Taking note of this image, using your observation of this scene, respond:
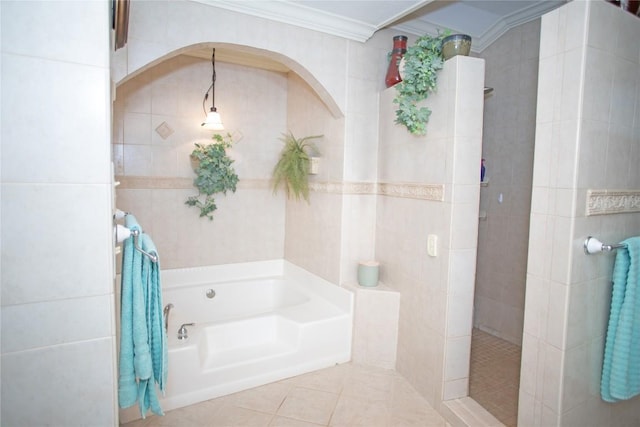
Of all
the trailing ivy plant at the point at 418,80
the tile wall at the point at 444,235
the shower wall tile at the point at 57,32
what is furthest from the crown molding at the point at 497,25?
the shower wall tile at the point at 57,32

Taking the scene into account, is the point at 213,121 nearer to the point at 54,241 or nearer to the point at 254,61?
the point at 254,61

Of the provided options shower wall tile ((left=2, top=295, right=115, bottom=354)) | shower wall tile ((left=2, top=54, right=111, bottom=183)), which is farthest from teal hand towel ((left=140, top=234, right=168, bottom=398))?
shower wall tile ((left=2, top=54, right=111, bottom=183))

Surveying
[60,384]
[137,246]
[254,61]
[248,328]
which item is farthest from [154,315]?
[254,61]

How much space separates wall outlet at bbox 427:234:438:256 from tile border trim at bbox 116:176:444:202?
23 centimetres

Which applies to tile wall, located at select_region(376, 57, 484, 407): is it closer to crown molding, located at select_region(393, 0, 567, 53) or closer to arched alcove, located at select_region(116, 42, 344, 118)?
arched alcove, located at select_region(116, 42, 344, 118)

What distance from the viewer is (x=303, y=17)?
2.52 m

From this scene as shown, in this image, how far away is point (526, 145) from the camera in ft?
9.83

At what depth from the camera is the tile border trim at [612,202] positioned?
63.6 inches

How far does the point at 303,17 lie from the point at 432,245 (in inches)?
66.3

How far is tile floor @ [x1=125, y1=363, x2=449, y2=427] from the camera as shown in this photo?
6.93ft

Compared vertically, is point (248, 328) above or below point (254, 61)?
below

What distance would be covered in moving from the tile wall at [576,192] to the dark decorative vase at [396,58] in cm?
106

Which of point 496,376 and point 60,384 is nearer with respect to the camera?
point 60,384

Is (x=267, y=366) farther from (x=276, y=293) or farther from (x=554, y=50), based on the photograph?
(x=554, y=50)
